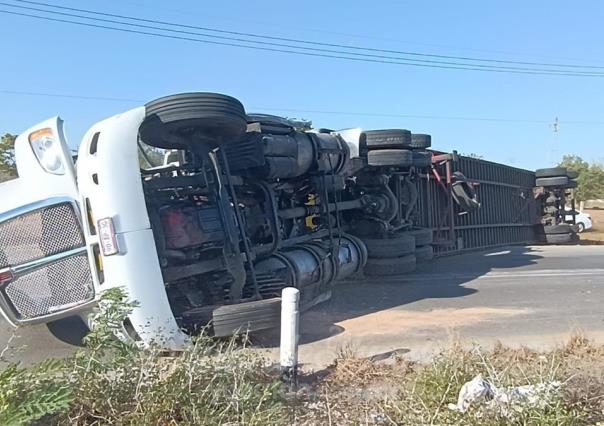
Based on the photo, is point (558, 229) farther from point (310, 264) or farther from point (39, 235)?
point (39, 235)

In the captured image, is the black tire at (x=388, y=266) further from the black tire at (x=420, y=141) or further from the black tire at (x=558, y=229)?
the black tire at (x=558, y=229)

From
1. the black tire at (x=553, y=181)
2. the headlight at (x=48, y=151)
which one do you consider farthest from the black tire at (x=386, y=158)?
the black tire at (x=553, y=181)

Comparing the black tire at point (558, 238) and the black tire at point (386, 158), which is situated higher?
the black tire at point (386, 158)

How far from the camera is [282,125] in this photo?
6715mm

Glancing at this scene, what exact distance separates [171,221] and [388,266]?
4553 millimetres

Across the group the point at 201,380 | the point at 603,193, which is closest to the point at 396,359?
the point at 201,380

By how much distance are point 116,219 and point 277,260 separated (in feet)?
6.71

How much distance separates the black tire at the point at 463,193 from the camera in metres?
12.3

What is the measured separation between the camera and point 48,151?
5051mm

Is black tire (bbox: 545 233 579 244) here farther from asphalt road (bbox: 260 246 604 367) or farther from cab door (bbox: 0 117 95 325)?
cab door (bbox: 0 117 95 325)

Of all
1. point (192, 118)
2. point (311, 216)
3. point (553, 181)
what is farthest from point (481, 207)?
point (192, 118)

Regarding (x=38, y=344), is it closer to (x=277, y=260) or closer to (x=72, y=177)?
(x=72, y=177)

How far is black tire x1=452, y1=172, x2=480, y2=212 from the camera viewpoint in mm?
12305

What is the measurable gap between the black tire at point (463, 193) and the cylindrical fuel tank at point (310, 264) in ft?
14.1
